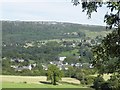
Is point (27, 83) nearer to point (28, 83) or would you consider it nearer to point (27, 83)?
point (27, 83)

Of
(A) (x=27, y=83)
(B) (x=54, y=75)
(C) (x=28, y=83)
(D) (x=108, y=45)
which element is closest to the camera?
(D) (x=108, y=45)

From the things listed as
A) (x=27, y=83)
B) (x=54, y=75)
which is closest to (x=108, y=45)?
(x=27, y=83)

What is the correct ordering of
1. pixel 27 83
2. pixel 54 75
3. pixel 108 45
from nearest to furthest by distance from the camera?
pixel 108 45, pixel 27 83, pixel 54 75

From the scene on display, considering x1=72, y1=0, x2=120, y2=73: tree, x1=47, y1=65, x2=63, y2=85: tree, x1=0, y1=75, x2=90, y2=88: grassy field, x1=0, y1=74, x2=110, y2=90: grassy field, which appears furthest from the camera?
x1=47, y1=65, x2=63, y2=85: tree

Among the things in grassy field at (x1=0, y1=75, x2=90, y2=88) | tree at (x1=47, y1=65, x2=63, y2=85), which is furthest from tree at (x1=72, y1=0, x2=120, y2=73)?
tree at (x1=47, y1=65, x2=63, y2=85)

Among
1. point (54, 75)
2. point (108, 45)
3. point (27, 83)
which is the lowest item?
point (54, 75)

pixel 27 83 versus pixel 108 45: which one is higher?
pixel 108 45

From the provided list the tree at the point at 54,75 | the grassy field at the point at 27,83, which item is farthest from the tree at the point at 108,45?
the tree at the point at 54,75

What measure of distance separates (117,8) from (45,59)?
142 metres

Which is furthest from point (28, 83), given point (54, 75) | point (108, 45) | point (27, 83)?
point (108, 45)

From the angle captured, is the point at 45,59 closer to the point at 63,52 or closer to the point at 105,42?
the point at 63,52

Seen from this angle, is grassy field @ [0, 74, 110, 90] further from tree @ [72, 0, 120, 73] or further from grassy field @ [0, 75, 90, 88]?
tree @ [72, 0, 120, 73]

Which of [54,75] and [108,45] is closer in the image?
[108,45]

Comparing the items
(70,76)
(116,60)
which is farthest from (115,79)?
(70,76)
